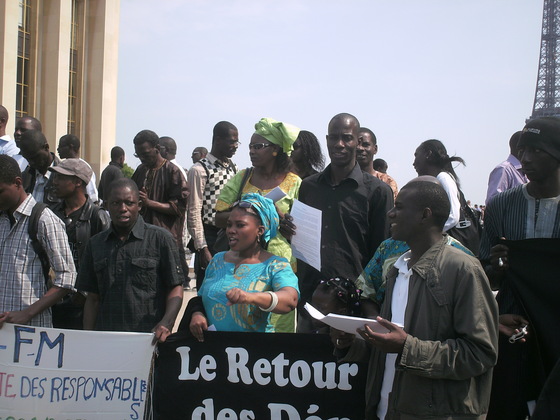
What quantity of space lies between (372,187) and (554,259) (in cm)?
161

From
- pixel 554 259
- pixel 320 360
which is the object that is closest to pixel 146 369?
pixel 320 360

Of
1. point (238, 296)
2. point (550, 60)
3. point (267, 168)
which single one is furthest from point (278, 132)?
point (550, 60)

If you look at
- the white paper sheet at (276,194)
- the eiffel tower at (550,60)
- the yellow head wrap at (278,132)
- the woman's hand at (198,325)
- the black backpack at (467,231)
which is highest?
the eiffel tower at (550,60)

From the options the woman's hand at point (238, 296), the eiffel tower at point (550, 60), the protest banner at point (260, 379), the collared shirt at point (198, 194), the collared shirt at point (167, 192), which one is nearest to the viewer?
the woman's hand at point (238, 296)

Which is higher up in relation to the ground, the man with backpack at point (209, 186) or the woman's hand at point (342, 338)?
the man with backpack at point (209, 186)

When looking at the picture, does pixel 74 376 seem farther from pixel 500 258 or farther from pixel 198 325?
pixel 500 258

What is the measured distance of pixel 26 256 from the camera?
494 cm

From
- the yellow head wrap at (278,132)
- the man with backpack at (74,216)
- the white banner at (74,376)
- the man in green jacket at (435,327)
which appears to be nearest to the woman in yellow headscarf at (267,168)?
the yellow head wrap at (278,132)

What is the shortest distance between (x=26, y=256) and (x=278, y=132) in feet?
7.28

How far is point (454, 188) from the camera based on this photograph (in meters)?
6.68

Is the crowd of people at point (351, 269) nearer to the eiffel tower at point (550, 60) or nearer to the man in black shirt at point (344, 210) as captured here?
the man in black shirt at point (344, 210)

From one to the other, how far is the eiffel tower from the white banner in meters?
70.9

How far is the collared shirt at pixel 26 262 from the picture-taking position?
491cm

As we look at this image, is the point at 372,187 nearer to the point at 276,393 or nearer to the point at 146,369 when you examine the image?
the point at 276,393
